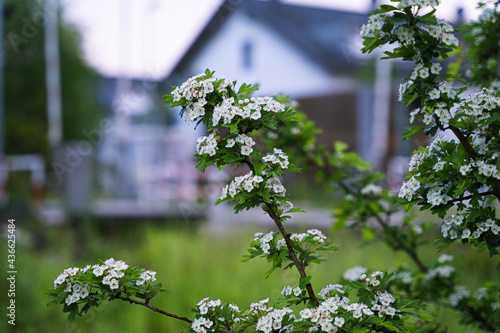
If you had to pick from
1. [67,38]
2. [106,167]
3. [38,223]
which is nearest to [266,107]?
[38,223]

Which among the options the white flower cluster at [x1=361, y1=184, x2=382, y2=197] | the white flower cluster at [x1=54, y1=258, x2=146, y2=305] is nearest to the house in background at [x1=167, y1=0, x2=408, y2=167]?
the white flower cluster at [x1=361, y1=184, x2=382, y2=197]

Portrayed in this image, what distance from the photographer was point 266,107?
113 cm

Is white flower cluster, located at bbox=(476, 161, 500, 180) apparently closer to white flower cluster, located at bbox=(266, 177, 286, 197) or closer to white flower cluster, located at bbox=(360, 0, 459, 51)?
white flower cluster, located at bbox=(360, 0, 459, 51)

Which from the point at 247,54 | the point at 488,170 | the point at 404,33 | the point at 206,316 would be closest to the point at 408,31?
the point at 404,33

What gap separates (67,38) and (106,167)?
336 inches

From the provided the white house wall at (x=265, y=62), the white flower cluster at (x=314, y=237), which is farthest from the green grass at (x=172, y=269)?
the white house wall at (x=265, y=62)

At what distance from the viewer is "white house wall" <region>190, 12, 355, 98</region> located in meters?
6.36

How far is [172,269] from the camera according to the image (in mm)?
3715

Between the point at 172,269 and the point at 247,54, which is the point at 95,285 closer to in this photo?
the point at 172,269

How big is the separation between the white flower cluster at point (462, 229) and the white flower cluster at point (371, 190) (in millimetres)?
894

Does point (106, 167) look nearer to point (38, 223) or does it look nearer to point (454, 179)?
point (38, 223)

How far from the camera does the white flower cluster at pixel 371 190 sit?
2029 mm

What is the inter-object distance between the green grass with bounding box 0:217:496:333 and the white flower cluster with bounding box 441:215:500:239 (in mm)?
1016

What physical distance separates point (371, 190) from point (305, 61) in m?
6.88
